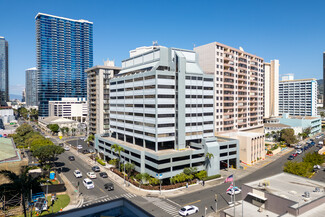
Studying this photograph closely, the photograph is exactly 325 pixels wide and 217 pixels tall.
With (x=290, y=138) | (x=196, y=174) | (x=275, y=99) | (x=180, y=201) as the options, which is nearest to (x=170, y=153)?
(x=196, y=174)

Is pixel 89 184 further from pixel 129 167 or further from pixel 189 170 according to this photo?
pixel 189 170

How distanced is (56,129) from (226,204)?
446 feet

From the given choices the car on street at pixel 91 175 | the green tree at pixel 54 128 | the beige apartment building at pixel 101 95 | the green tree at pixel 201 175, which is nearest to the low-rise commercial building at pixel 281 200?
the green tree at pixel 201 175

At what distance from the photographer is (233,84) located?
106m

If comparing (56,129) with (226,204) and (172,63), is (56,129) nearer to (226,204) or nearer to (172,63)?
(172,63)

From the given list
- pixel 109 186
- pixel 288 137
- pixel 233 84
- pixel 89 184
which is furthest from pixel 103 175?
pixel 288 137

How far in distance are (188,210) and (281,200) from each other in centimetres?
1831

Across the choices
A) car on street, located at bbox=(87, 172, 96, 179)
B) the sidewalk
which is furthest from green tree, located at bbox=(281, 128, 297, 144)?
car on street, located at bbox=(87, 172, 96, 179)

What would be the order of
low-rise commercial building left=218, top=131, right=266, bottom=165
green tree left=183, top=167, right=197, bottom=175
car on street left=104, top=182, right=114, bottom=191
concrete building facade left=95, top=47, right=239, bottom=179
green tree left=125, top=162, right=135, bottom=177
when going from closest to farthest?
1. car on street left=104, top=182, right=114, bottom=191
2. green tree left=183, top=167, right=197, bottom=175
3. green tree left=125, top=162, right=135, bottom=177
4. concrete building facade left=95, top=47, right=239, bottom=179
5. low-rise commercial building left=218, top=131, right=266, bottom=165

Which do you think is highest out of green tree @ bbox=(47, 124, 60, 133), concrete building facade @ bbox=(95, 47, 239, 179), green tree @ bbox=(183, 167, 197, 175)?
concrete building facade @ bbox=(95, 47, 239, 179)

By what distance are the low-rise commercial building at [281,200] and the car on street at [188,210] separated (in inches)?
370

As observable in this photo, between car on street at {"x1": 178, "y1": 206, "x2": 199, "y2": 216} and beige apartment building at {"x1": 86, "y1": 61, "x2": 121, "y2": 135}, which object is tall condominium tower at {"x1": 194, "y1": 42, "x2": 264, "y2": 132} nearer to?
beige apartment building at {"x1": 86, "y1": 61, "x2": 121, "y2": 135}

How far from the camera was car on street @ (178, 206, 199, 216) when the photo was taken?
4659 cm

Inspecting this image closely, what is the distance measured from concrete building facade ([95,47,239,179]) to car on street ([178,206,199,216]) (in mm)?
16085
